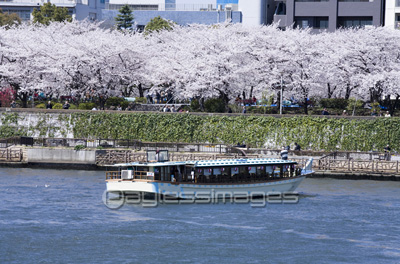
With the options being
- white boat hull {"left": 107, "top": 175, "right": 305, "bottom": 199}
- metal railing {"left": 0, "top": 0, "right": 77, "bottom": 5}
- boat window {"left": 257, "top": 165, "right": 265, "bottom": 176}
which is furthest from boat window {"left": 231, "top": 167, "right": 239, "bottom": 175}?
metal railing {"left": 0, "top": 0, "right": 77, "bottom": 5}

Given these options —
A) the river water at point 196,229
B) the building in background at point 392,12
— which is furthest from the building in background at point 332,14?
the river water at point 196,229

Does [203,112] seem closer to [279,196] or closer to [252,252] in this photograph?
[279,196]

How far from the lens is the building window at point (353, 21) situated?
102 meters

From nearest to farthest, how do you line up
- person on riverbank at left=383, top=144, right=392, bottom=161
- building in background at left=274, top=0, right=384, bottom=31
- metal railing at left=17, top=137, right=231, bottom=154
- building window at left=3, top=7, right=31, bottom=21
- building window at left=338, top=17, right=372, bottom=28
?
person on riverbank at left=383, top=144, right=392, bottom=161 < metal railing at left=17, top=137, right=231, bottom=154 < building in background at left=274, top=0, right=384, bottom=31 < building window at left=338, top=17, right=372, bottom=28 < building window at left=3, top=7, right=31, bottom=21

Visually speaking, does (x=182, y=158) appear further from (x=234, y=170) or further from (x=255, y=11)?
(x=255, y=11)

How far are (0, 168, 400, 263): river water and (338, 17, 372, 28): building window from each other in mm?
55229

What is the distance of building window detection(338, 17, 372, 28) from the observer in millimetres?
101500

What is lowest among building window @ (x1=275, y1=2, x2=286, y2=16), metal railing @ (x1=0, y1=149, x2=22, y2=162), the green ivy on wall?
metal railing @ (x1=0, y1=149, x2=22, y2=162)

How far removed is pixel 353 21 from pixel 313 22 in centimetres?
597

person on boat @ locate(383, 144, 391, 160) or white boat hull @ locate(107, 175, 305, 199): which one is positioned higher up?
person on boat @ locate(383, 144, 391, 160)

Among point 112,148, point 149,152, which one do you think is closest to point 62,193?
point 149,152

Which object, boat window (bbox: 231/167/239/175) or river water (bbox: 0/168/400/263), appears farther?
boat window (bbox: 231/167/239/175)

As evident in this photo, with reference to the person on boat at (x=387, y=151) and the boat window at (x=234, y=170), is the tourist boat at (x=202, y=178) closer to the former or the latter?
the boat window at (x=234, y=170)

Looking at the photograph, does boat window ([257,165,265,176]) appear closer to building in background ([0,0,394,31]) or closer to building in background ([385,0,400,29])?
building in background ([0,0,394,31])
